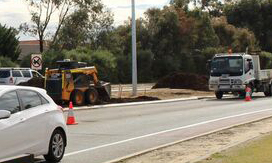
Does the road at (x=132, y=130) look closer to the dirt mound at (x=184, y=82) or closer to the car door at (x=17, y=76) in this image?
the car door at (x=17, y=76)

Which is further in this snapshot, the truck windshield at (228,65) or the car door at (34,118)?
the truck windshield at (228,65)

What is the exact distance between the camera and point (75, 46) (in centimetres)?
6550

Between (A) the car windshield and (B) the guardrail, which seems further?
(A) the car windshield

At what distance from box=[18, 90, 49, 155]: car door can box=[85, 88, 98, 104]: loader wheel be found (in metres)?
19.0

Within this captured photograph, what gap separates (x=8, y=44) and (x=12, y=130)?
163 ft

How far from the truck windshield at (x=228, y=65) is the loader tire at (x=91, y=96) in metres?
9.20

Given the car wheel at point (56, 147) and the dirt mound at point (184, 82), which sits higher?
the dirt mound at point (184, 82)

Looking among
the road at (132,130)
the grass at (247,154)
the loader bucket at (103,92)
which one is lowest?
the road at (132,130)

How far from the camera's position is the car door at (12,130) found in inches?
344

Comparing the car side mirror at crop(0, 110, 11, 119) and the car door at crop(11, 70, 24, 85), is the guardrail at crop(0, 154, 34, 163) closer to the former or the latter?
the car side mirror at crop(0, 110, 11, 119)

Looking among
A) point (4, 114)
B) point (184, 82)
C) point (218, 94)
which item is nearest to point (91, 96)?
point (218, 94)

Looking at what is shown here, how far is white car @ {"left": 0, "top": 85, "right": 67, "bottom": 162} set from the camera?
887cm

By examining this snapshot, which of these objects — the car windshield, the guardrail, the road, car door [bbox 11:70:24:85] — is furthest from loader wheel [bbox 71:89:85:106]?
the guardrail

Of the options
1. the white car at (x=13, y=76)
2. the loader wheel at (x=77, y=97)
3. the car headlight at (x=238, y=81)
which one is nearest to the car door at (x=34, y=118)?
the loader wheel at (x=77, y=97)
